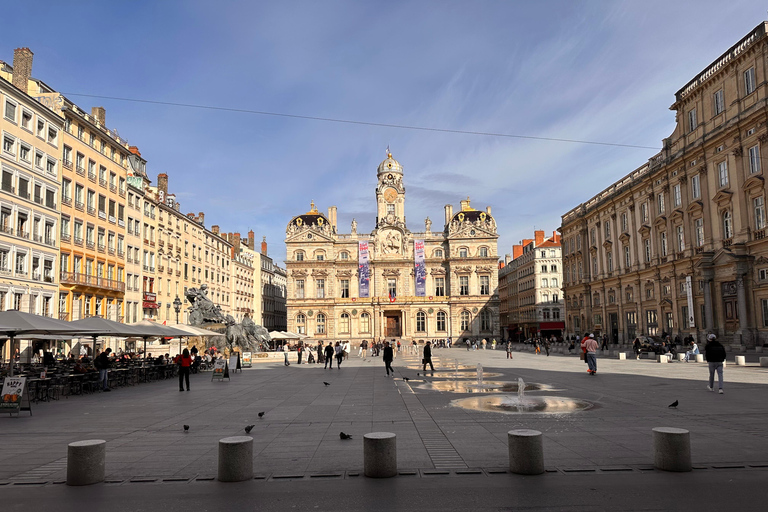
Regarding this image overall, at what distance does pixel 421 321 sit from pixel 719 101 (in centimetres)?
5714

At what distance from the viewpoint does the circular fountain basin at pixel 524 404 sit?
13766 millimetres

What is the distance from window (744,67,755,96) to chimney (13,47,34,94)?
4725 centimetres

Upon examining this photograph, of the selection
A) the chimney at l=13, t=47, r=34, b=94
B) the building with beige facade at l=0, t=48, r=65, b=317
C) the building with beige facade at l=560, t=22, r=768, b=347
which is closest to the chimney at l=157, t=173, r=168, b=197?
the building with beige facade at l=0, t=48, r=65, b=317

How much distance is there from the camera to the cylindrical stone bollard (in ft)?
25.8

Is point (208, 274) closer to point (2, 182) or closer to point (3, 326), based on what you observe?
point (2, 182)

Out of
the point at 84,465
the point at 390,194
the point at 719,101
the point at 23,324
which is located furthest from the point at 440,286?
the point at 84,465

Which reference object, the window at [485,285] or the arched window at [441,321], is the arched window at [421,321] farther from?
the window at [485,285]

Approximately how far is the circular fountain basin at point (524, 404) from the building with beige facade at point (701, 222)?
87.7 feet

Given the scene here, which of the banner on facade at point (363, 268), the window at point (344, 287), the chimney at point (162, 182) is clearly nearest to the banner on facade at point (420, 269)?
the banner on facade at point (363, 268)

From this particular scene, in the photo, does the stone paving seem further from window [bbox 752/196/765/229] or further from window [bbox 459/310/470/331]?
window [bbox 459/310/470/331]

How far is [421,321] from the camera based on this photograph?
90.2 meters

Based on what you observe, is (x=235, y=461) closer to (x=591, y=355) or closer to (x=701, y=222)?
(x=591, y=355)

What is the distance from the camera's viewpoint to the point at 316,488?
7.44 meters

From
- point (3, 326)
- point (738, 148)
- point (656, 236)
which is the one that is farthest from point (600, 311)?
point (3, 326)
